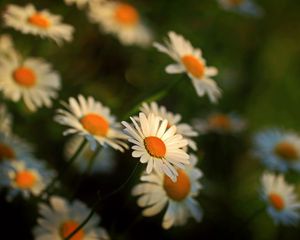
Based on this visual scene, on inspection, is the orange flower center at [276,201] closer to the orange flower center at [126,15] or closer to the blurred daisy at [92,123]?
the blurred daisy at [92,123]

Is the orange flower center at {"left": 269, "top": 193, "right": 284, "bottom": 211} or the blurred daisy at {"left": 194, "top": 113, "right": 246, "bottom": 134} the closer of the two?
the orange flower center at {"left": 269, "top": 193, "right": 284, "bottom": 211}

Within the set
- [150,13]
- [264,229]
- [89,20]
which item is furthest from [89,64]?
[264,229]

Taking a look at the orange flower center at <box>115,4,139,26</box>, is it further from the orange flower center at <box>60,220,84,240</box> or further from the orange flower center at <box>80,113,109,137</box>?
the orange flower center at <box>60,220,84,240</box>

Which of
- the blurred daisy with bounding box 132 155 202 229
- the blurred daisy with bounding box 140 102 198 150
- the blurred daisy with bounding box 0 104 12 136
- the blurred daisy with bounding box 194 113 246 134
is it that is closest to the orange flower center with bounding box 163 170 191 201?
the blurred daisy with bounding box 132 155 202 229

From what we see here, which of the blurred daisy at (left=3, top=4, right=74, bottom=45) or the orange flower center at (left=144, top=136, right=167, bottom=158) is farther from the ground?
the blurred daisy at (left=3, top=4, right=74, bottom=45)

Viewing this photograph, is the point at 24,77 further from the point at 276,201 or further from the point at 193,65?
the point at 276,201

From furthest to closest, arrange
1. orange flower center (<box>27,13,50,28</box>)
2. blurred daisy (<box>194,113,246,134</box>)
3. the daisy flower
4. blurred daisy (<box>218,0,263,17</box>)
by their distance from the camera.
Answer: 1. blurred daisy (<box>218,0,263,17</box>)
2. blurred daisy (<box>194,113,246,134</box>)
3. orange flower center (<box>27,13,50,28</box>)
4. the daisy flower
